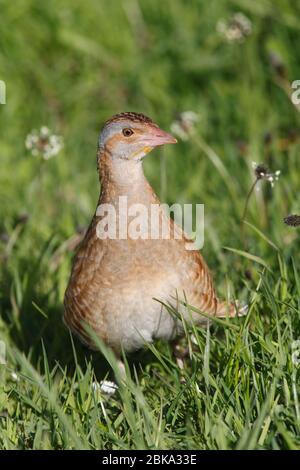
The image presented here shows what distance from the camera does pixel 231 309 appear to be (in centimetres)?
405

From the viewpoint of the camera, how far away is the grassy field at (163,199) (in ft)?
11.2

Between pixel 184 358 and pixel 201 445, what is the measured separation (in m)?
0.92

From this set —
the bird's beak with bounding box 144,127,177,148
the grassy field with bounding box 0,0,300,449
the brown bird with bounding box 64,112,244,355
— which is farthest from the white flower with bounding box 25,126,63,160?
the bird's beak with bounding box 144,127,177,148

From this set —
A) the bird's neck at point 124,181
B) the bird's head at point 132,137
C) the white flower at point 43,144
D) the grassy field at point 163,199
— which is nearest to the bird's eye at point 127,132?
the bird's head at point 132,137

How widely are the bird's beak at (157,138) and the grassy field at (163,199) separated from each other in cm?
57

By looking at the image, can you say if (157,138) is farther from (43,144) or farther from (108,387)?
(43,144)

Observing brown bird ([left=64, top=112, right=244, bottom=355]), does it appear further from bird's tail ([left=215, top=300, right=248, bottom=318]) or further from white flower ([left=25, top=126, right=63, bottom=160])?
white flower ([left=25, top=126, right=63, bottom=160])

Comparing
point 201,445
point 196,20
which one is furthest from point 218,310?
point 196,20

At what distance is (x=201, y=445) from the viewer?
128 inches

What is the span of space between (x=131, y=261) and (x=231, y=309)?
1.87 feet

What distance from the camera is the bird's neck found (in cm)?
378

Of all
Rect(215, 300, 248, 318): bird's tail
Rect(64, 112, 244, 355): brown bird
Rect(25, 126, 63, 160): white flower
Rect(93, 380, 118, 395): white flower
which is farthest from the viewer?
Rect(25, 126, 63, 160): white flower

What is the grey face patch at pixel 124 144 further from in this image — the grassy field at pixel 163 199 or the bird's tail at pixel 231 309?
the bird's tail at pixel 231 309

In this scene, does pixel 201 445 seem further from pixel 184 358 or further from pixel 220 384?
pixel 184 358
